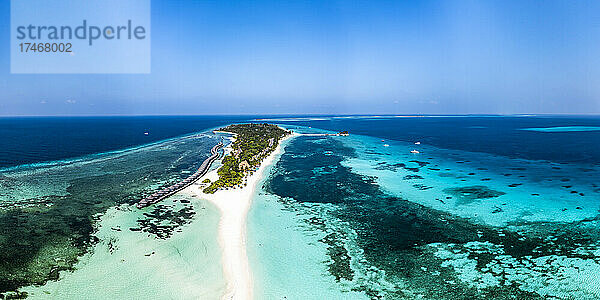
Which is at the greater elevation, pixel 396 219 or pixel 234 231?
pixel 396 219

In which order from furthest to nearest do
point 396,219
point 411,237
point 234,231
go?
1. point 396,219
2. point 234,231
3. point 411,237

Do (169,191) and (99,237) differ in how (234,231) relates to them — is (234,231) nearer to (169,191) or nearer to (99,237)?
(99,237)

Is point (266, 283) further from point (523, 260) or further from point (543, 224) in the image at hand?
point (543, 224)

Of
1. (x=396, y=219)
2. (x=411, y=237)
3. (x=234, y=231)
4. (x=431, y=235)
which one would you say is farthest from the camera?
(x=396, y=219)

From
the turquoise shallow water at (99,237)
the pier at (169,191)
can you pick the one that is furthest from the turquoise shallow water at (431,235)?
the pier at (169,191)

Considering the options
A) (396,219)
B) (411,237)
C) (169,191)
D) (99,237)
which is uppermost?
(169,191)

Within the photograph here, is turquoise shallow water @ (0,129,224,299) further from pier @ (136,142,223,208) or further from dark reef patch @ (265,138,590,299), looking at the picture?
dark reef patch @ (265,138,590,299)

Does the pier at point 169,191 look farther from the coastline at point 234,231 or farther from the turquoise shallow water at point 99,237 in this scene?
the turquoise shallow water at point 99,237

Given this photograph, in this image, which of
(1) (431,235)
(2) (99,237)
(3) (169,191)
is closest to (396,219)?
(1) (431,235)

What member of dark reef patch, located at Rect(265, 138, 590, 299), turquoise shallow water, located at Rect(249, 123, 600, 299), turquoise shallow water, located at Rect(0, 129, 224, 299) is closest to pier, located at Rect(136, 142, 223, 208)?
turquoise shallow water, located at Rect(0, 129, 224, 299)
